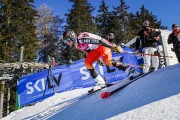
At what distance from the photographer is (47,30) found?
143 feet

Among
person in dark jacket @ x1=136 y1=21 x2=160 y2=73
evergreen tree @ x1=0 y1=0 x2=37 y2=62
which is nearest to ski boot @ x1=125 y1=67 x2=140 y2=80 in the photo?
person in dark jacket @ x1=136 y1=21 x2=160 y2=73

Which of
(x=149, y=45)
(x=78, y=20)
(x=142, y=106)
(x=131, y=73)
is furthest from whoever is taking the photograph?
(x=78, y=20)

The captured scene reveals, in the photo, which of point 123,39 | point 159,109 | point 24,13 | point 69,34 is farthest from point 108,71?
point 123,39

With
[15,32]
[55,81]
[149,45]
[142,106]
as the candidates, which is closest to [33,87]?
[55,81]

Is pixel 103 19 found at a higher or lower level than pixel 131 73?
higher

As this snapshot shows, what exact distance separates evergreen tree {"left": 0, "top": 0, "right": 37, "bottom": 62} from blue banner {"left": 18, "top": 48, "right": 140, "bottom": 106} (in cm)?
1635

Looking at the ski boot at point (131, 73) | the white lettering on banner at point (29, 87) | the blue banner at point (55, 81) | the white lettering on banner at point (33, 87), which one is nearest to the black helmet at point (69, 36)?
the ski boot at point (131, 73)

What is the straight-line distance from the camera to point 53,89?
12.1 m

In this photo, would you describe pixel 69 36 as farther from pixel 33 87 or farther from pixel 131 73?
pixel 33 87

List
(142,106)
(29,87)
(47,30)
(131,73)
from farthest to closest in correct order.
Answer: (47,30)
(29,87)
(131,73)
(142,106)

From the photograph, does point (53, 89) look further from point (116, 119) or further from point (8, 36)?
point (8, 36)

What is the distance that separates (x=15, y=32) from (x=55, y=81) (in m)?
19.4

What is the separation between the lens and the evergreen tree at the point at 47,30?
4309cm

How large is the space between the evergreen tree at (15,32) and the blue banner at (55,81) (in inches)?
644
